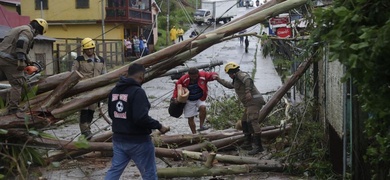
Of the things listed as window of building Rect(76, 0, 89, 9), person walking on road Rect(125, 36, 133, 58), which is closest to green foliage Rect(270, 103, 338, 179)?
person walking on road Rect(125, 36, 133, 58)

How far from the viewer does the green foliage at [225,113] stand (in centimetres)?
1212

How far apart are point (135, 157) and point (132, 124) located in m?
0.40

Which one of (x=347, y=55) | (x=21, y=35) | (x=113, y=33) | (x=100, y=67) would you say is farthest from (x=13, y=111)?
(x=113, y=33)

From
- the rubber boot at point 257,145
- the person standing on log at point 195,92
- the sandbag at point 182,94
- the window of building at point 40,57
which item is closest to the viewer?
the rubber boot at point 257,145

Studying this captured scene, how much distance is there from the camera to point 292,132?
9.04 m

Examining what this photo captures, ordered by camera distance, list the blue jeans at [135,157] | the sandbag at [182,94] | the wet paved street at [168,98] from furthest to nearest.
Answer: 1. the sandbag at [182,94]
2. the wet paved street at [168,98]
3. the blue jeans at [135,157]

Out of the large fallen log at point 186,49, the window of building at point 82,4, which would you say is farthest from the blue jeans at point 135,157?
the window of building at point 82,4

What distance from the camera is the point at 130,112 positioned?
6.28m

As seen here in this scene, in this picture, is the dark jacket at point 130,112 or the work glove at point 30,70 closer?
the dark jacket at point 130,112

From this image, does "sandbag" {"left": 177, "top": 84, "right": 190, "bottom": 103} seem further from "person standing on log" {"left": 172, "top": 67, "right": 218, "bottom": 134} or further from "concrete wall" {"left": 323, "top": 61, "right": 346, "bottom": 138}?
"concrete wall" {"left": 323, "top": 61, "right": 346, "bottom": 138}

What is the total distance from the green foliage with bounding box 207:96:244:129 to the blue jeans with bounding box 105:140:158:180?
5424 mm

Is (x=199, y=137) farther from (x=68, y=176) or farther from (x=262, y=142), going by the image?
(x=68, y=176)

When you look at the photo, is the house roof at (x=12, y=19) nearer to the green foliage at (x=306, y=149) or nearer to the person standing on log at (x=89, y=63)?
the person standing on log at (x=89, y=63)

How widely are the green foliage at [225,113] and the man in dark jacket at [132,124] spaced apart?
5.49 m
